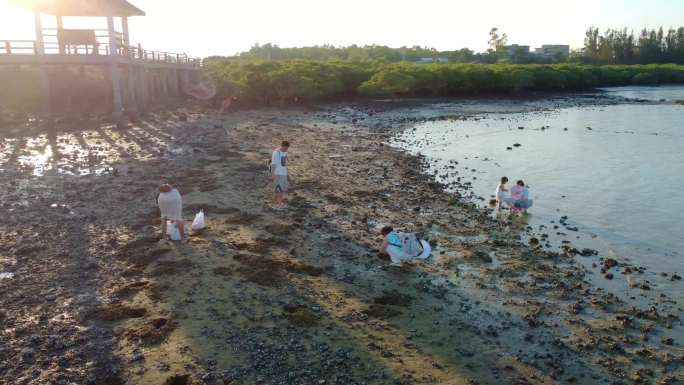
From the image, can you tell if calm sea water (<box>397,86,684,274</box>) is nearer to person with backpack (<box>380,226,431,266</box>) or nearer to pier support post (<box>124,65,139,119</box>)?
person with backpack (<box>380,226,431,266</box>)

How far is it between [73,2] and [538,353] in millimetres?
32355

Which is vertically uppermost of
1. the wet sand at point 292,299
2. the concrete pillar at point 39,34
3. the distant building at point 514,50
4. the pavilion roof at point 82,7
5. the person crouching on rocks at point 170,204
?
the distant building at point 514,50

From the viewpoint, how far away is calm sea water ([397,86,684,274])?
15148 mm

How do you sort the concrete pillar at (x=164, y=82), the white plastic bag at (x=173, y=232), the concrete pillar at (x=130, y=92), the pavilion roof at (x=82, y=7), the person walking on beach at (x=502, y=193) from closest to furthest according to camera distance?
the white plastic bag at (x=173, y=232)
the person walking on beach at (x=502, y=193)
the pavilion roof at (x=82, y=7)
the concrete pillar at (x=130, y=92)
the concrete pillar at (x=164, y=82)

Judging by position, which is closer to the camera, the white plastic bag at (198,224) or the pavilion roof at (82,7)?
the white plastic bag at (198,224)

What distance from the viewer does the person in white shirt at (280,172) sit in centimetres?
1439

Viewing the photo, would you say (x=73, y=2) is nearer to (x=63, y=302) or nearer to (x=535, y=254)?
(x=63, y=302)

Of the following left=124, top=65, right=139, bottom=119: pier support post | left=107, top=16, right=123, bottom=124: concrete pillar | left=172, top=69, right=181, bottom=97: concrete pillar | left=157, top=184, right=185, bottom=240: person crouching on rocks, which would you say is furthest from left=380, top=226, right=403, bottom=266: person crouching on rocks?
left=172, top=69, right=181, bottom=97: concrete pillar

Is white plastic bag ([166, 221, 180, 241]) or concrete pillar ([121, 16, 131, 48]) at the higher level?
concrete pillar ([121, 16, 131, 48])

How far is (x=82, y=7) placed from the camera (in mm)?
30625

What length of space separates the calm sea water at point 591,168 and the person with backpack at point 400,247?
463 centimetres

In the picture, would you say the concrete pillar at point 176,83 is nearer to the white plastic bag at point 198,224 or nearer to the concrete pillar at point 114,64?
the concrete pillar at point 114,64

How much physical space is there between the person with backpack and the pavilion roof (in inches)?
1032

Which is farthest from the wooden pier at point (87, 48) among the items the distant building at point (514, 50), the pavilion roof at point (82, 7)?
the distant building at point (514, 50)
